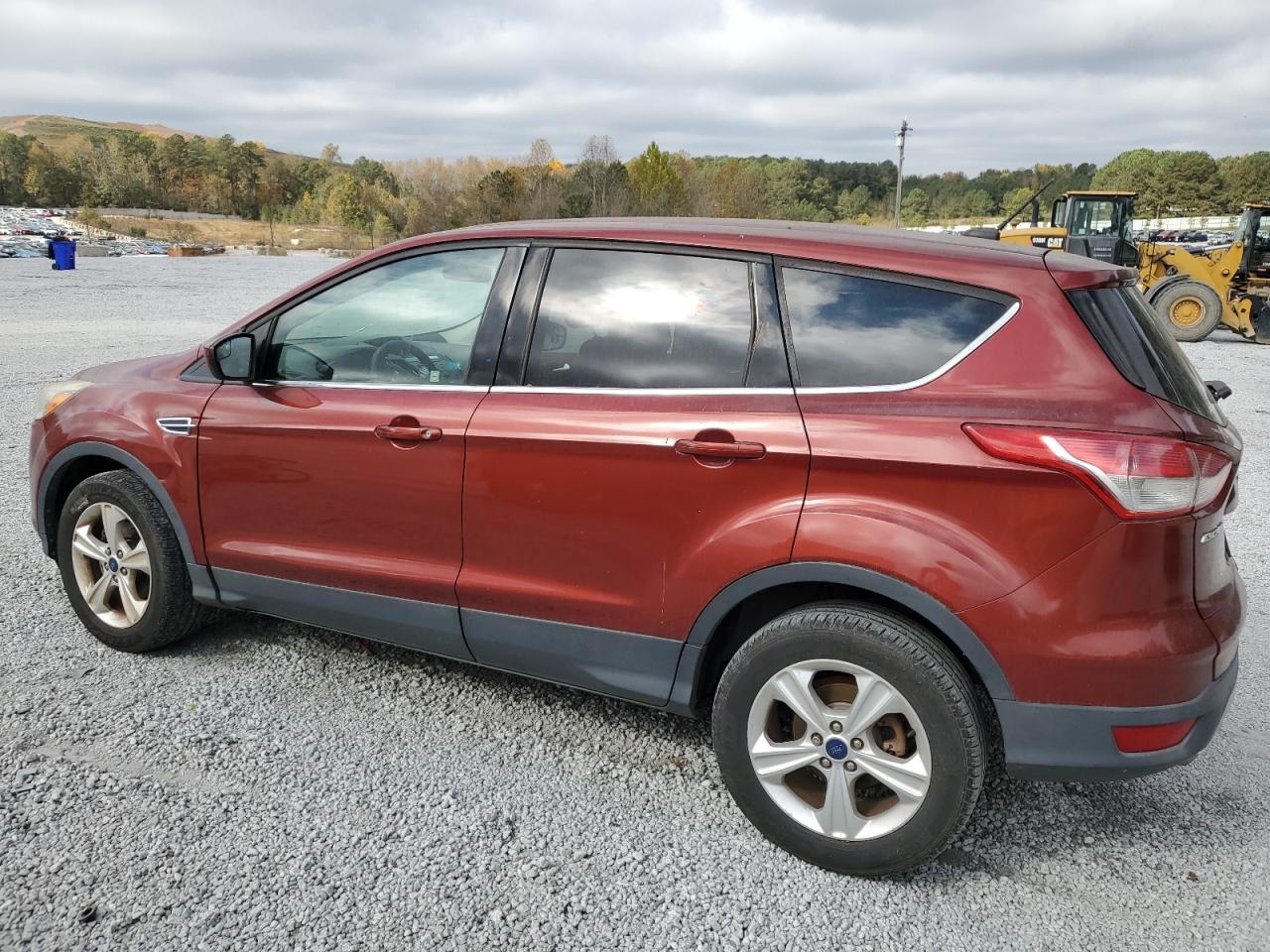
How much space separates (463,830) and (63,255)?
36863 millimetres

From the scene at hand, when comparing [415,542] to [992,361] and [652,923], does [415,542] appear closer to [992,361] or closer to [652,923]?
[652,923]

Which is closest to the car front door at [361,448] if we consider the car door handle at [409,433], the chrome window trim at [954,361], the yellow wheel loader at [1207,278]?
the car door handle at [409,433]

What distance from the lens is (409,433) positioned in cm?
301

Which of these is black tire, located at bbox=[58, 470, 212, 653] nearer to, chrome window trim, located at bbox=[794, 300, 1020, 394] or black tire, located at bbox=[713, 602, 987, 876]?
black tire, located at bbox=[713, 602, 987, 876]

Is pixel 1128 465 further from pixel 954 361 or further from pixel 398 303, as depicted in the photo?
pixel 398 303

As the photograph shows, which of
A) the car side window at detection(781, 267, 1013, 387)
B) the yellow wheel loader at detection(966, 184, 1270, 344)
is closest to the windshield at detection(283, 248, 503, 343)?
the car side window at detection(781, 267, 1013, 387)

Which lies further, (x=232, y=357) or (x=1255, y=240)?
(x=1255, y=240)

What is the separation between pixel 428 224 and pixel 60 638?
7855 cm

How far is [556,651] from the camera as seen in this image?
292 cm

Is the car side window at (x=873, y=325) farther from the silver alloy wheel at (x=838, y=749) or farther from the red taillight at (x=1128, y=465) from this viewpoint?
the silver alloy wheel at (x=838, y=749)

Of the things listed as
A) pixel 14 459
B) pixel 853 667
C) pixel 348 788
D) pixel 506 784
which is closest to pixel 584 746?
pixel 506 784

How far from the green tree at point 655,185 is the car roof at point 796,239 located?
7710cm

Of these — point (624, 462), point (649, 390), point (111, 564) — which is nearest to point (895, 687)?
point (624, 462)

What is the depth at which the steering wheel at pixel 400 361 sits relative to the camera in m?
3.21
